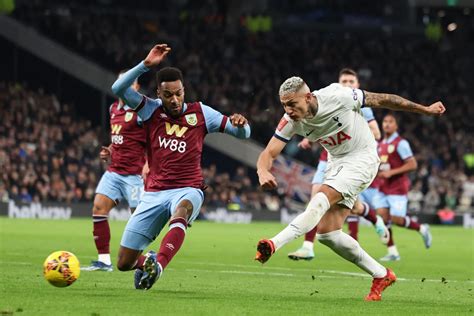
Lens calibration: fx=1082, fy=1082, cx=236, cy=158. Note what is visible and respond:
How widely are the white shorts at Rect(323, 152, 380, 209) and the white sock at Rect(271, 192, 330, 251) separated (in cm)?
34

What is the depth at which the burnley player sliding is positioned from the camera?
1104 centimetres

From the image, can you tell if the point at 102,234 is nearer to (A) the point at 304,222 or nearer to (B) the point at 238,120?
(B) the point at 238,120

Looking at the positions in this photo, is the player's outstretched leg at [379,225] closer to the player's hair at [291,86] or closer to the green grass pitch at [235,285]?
the green grass pitch at [235,285]

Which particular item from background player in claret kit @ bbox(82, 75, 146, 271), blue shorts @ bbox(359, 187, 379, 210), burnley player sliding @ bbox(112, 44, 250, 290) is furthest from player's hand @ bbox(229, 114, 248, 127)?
blue shorts @ bbox(359, 187, 379, 210)

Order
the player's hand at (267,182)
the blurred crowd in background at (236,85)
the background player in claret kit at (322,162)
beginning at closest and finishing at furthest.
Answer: the player's hand at (267,182) < the background player in claret kit at (322,162) < the blurred crowd in background at (236,85)

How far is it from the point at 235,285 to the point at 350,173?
2265mm

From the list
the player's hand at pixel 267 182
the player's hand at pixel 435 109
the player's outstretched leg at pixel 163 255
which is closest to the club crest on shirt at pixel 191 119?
the player's outstretched leg at pixel 163 255

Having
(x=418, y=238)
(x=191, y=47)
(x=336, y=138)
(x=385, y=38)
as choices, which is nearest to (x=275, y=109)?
(x=191, y=47)

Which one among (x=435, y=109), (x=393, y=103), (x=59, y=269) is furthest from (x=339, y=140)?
(x=59, y=269)

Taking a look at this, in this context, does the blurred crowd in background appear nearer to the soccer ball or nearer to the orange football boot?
the soccer ball

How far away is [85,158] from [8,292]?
23735 millimetres

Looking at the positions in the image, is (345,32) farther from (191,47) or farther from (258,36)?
(191,47)

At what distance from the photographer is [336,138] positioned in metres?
11.0

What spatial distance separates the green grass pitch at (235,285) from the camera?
9523 mm
